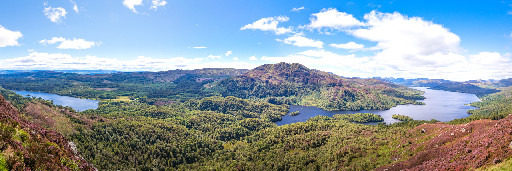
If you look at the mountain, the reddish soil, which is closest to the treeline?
the reddish soil

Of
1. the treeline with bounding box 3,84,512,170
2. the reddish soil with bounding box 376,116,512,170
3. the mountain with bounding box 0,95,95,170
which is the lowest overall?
the treeline with bounding box 3,84,512,170

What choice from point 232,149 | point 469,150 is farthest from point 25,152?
point 232,149

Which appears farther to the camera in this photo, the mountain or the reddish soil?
the reddish soil

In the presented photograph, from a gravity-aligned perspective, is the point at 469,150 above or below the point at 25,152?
below

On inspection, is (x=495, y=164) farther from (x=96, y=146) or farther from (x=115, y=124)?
(x=115, y=124)

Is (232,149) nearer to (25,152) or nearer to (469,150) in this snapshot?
(469,150)

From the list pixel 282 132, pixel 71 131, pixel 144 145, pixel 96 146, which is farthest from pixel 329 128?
pixel 71 131

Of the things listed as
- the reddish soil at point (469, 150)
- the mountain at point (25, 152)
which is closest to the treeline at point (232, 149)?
the reddish soil at point (469, 150)

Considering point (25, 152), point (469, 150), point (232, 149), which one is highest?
point (25, 152)

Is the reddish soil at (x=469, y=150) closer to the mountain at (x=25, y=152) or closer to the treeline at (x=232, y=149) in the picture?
the treeline at (x=232, y=149)

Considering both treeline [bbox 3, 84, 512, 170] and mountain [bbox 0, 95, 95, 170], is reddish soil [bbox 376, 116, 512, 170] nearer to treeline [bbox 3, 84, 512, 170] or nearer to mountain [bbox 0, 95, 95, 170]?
treeline [bbox 3, 84, 512, 170]

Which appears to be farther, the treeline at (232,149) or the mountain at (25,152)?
the treeline at (232,149)

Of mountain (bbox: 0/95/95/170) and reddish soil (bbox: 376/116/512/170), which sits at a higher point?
mountain (bbox: 0/95/95/170)
